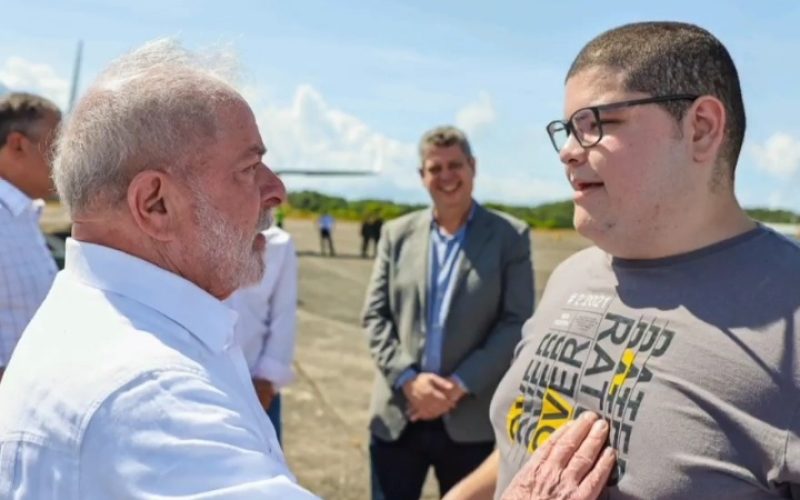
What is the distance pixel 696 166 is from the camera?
1729 millimetres

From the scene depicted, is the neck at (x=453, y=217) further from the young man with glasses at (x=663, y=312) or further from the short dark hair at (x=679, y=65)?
the short dark hair at (x=679, y=65)

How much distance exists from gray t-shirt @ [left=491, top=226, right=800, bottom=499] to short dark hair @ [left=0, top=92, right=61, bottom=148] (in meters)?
2.53

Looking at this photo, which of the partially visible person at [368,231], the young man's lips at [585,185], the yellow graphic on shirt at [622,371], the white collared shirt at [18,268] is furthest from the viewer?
the partially visible person at [368,231]

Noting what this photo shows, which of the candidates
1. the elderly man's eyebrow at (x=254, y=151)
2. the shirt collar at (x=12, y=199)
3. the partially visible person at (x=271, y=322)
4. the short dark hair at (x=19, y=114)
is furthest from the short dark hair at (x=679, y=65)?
the short dark hair at (x=19, y=114)

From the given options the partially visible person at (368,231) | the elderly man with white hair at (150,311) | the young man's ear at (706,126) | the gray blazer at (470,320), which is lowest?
the partially visible person at (368,231)

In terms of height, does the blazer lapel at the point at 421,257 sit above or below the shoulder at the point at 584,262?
below

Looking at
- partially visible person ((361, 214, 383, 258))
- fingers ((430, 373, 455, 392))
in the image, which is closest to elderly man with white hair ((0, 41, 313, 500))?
fingers ((430, 373, 455, 392))

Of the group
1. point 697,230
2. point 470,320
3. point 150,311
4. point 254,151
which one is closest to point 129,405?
point 150,311

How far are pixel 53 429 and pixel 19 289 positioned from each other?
209 centimetres

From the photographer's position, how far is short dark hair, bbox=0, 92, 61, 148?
3434 mm

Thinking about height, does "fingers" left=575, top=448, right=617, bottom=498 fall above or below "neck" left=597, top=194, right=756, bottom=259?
below

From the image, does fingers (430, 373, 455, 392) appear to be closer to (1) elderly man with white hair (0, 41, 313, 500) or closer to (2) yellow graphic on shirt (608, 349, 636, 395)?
(2) yellow graphic on shirt (608, 349, 636, 395)

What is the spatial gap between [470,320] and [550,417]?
5.55 ft

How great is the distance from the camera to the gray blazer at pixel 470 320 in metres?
3.43
